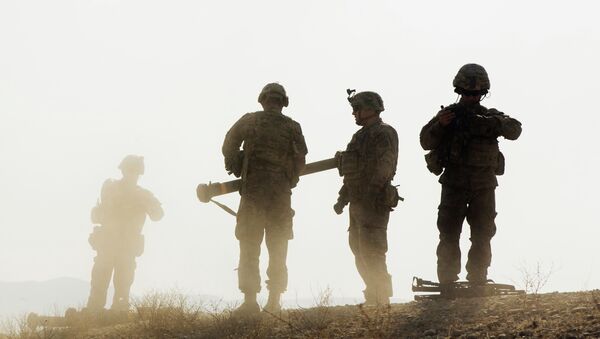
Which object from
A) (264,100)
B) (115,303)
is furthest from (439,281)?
(115,303)

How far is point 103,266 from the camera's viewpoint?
17734mm

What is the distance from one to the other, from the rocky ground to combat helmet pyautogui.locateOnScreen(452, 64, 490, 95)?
8.16ft

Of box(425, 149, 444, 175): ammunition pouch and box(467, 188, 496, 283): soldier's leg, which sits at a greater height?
box(425, 149, 444, 175): ammunition pouch

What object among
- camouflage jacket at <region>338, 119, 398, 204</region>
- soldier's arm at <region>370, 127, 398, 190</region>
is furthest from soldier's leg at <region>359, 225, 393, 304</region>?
soldier's arm at <region>370, 127, 398, 190</region>

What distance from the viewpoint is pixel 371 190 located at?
8.74 metres

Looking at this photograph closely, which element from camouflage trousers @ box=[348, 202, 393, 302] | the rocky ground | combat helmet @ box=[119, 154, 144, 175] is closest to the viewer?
the rocky ground

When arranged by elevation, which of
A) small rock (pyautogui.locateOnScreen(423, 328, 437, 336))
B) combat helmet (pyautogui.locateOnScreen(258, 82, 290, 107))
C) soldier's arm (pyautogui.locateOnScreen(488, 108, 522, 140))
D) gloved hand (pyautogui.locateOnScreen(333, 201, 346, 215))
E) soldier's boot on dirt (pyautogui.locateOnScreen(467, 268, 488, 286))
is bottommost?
small rock (pyautogui.locateOnScreen(423, 328, 437, 336))

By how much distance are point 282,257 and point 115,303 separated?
9624mm

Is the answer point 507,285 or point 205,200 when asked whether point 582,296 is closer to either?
point 507,285

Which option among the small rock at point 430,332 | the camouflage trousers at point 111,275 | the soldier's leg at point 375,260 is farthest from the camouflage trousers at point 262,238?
the camouflage trousers at point 111,275

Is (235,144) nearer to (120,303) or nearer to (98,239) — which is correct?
(120,303)

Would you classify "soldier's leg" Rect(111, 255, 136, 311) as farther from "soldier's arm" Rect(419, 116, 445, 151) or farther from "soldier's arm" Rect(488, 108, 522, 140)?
"soldier's arm" Rect(488, 108, 522, 140)

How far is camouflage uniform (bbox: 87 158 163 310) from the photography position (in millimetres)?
17656

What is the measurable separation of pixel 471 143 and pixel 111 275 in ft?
39.5
